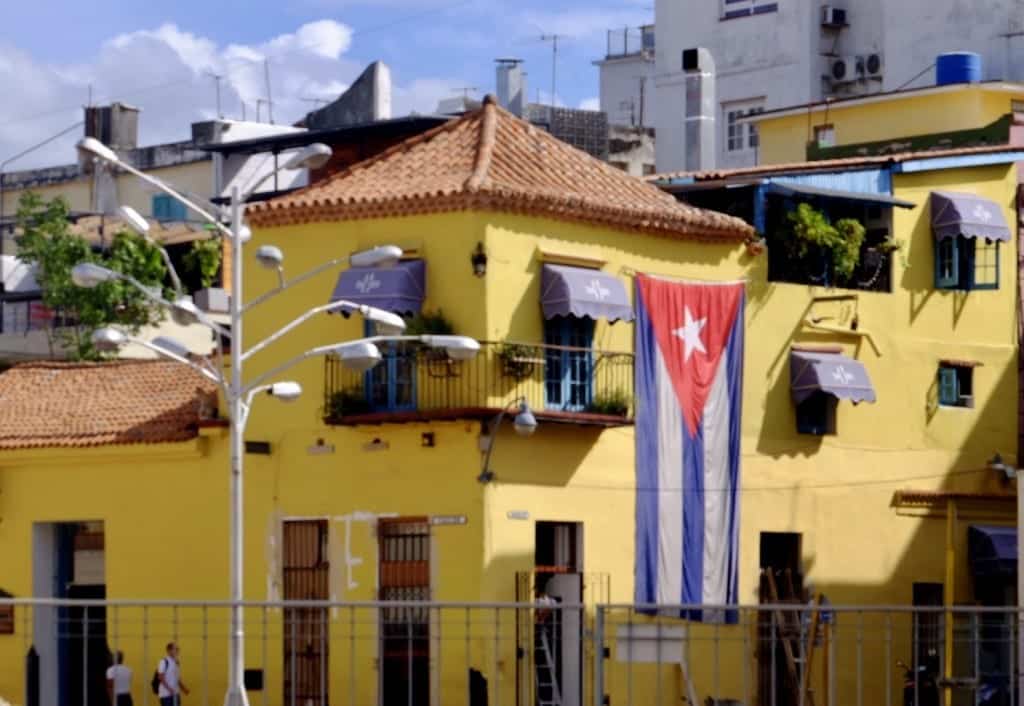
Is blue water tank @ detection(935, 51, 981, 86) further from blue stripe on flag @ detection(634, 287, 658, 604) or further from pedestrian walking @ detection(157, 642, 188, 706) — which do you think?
pedestrian walking @ detection(157, 642, 188, 706)

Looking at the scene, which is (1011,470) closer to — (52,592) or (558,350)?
(558,350)

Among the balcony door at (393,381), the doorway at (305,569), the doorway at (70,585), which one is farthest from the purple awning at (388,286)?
the doorway at (70,585)

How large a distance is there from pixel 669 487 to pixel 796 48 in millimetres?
22730

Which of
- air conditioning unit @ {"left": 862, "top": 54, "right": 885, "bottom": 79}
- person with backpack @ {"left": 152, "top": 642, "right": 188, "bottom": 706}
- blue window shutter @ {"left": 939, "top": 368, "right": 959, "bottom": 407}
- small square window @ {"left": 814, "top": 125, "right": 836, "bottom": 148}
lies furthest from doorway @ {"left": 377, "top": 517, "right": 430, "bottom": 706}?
air conditioning unit @ {"left": 862, "top": 54, "right": 885, "bottom": 79}

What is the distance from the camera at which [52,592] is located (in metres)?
39.0

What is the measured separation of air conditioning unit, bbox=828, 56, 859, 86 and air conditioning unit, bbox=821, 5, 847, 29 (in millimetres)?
711

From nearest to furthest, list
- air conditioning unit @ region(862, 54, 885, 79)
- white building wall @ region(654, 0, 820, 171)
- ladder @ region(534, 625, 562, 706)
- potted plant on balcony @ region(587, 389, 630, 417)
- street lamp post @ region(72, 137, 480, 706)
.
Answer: street lamp post @ region(72, 137, 480, 706) < ladder @ region(534, 625, 562, 706) < potted plant on balcony @ region(587, 389, 630, 417) < air conditioning unit @ region(862, 54, 885, 79) < white building wall @ region(654, 0, 820, 171)

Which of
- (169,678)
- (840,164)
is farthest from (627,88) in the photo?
(169,678)

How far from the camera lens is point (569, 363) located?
120 ft

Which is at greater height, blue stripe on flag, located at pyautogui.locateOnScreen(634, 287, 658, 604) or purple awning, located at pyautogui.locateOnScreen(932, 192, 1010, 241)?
purple awning, located at pyautogui.locateOnScreen(932, 192, 1010, 241)

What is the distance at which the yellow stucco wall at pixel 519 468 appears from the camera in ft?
117

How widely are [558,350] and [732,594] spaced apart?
15.0 feet

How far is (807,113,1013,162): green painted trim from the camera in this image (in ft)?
149

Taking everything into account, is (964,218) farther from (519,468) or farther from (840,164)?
(519,468)
